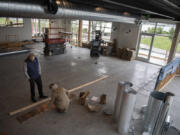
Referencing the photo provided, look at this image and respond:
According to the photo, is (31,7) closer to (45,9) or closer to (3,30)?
(45,9)

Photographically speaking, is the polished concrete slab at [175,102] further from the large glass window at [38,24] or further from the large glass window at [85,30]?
the large glass window at [38,24]

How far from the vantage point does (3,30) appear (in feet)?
39.6

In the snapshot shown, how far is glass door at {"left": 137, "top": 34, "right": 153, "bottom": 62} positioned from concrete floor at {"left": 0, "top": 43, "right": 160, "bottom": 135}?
922mm

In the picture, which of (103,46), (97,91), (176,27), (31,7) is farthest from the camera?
(103,46)

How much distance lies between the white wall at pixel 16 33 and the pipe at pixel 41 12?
9.48 metres

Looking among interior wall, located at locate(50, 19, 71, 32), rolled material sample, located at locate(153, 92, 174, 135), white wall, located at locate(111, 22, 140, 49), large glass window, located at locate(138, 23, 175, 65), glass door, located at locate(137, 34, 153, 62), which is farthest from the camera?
interior wall, located at locate(50, 19, 71, 32)

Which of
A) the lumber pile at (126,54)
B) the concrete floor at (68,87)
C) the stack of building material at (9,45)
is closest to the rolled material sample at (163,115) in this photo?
the concrete floor at (68,87)

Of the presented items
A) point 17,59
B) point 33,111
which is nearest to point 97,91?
point 33,111

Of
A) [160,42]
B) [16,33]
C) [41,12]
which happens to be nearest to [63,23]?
[16,33]

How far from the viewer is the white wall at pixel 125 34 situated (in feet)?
34.2

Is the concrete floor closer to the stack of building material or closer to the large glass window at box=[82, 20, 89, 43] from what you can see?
the stack of building material

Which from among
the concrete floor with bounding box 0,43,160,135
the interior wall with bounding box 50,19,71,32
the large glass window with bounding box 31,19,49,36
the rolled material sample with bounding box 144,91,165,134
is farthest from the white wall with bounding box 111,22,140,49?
the large glass window with bounding box 31,19,49,36

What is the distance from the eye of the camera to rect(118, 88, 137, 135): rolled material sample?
11.1 ft

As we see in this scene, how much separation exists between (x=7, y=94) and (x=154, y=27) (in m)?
9.33
